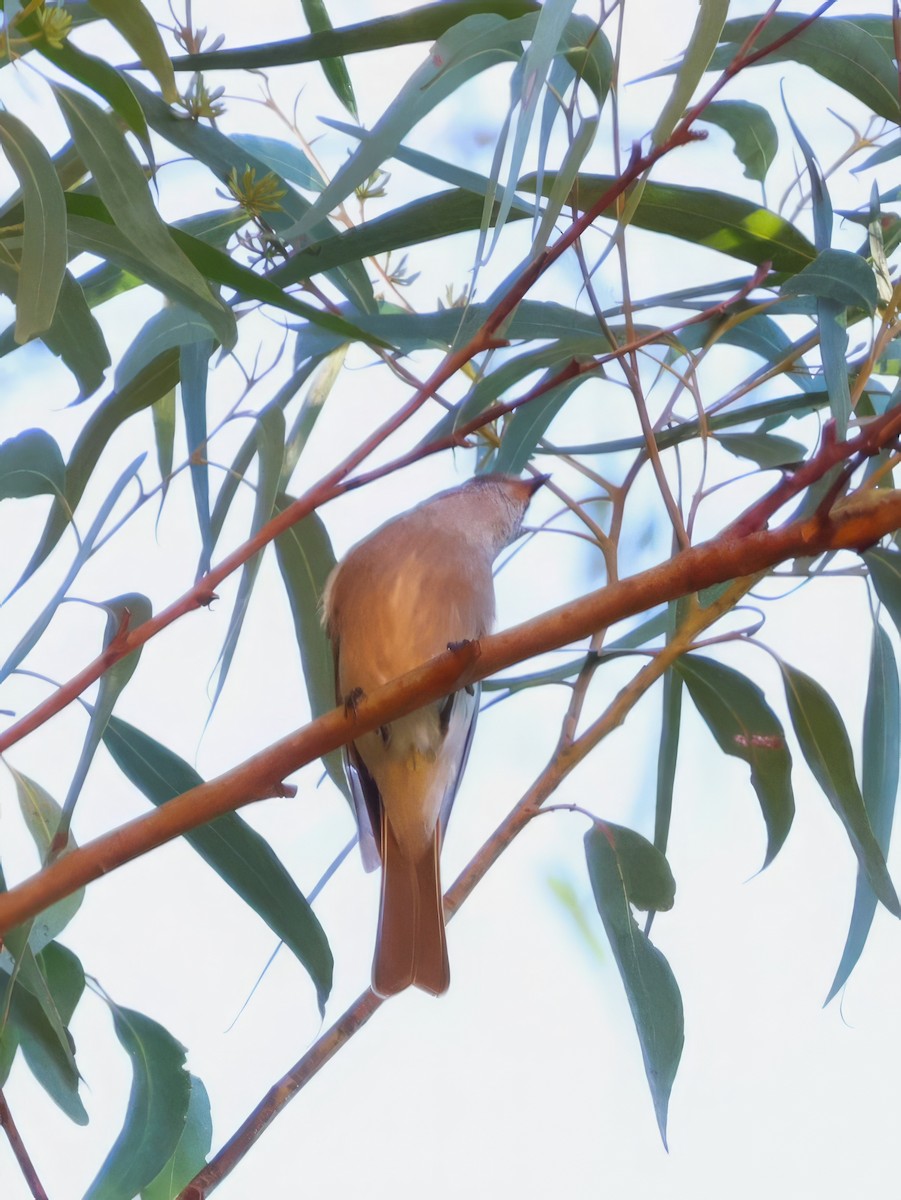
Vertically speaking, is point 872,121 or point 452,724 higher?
point 872,121

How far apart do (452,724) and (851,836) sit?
954mm

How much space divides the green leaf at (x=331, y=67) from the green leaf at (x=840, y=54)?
544 mm

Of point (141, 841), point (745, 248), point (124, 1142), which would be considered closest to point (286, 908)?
point (124, 1142)

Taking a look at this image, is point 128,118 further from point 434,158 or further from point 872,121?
point 872,121

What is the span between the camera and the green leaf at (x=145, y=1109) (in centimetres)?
157

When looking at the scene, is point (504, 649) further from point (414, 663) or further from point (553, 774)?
point (414, 663)

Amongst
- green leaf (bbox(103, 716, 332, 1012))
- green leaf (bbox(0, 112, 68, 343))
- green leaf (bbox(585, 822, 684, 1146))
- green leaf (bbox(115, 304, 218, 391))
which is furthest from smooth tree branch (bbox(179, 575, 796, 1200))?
green leaf (bbox(0, 112, 68, 343))

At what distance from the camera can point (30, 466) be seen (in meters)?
1.48

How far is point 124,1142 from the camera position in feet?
Answer: 5.23

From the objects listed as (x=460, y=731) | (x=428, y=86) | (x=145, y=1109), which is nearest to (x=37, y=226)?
(x=428, y=86)

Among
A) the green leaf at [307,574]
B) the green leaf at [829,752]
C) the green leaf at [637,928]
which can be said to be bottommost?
the green leaf at [637,928]

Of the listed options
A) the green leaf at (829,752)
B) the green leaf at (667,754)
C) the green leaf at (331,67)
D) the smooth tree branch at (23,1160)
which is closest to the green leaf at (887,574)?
the green leaf at (829,752)

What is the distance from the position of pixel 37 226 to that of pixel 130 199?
0.35 feet

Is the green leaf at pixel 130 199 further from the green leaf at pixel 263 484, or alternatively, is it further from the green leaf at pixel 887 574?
the green leaf at pixel 887 574
